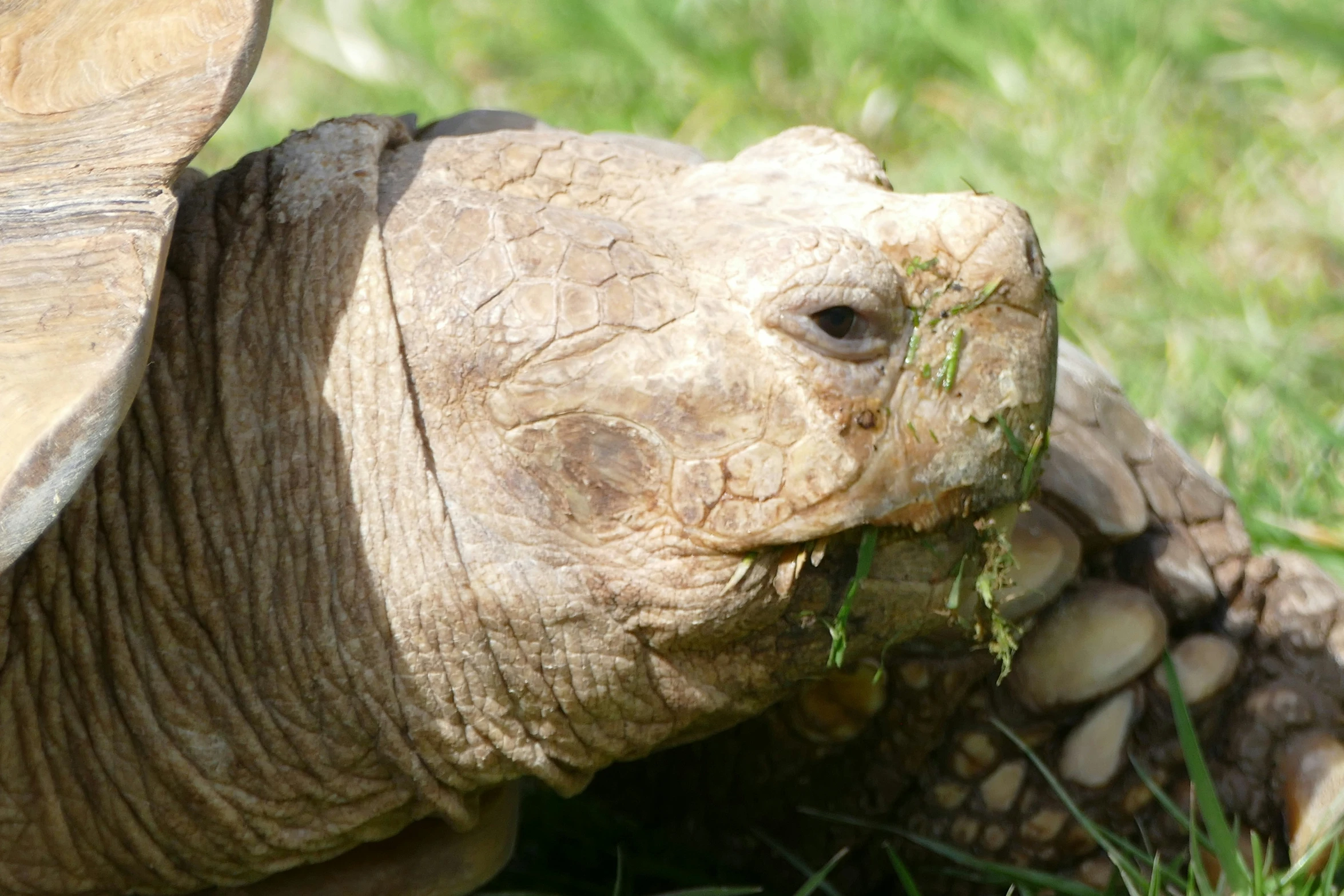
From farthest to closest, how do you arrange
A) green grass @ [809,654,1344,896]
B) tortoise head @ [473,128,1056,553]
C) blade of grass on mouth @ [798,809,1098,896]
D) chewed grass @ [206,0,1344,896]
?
chewed grass @ [206,0,1344,896], blade of grass on mouth @ [798,809,1098,896], green grass @ [809,654,1344,896], tortoise head @ [473,128,1056,553]

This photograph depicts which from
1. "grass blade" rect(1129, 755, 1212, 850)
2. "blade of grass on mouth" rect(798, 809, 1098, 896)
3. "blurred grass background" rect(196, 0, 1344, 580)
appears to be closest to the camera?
"grass blade" rect(1129, 755, 1212, 850)

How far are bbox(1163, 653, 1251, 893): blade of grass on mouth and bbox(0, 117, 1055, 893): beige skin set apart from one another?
2.24 feet

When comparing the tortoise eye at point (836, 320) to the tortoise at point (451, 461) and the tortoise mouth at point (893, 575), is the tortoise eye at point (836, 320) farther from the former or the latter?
the tortoise mouth at point (893, 575)

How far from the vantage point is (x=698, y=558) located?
2.07 metres

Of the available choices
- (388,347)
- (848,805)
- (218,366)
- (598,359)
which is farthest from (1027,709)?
(218,366)

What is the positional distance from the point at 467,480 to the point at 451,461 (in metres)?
0.04

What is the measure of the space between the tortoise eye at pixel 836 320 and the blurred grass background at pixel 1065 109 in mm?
1983

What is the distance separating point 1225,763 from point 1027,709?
42 centimetres

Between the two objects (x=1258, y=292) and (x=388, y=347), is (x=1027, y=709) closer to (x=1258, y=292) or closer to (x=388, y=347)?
(x=388, y=347)

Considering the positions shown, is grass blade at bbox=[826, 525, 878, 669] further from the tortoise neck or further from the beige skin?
the tortoise neck

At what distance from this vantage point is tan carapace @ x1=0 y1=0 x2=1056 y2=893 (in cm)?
205

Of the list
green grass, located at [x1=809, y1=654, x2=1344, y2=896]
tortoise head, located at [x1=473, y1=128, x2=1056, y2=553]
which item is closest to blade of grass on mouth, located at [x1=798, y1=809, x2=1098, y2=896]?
green grass, located at [x1=809, y1=654, x2=1344, y2=896]

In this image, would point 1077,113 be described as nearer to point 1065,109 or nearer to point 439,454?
point 1065,109

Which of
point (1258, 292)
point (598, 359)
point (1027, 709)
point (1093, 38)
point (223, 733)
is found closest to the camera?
point (598, 359)
